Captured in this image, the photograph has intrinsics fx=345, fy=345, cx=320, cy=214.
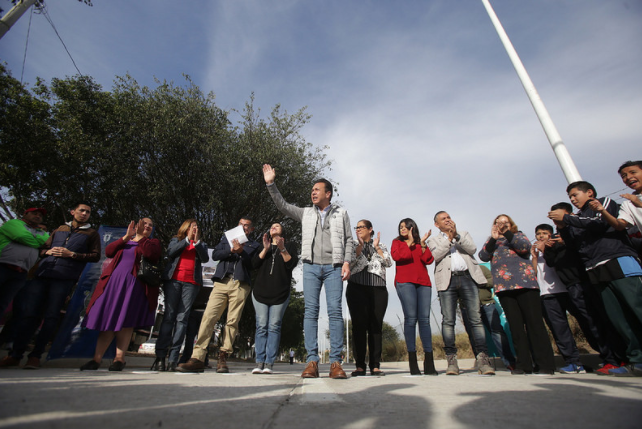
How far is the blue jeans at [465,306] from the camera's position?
4.45m

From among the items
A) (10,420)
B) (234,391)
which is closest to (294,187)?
(234,391)

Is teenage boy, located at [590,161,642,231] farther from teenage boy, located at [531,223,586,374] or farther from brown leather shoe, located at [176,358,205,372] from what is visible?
brown leather shoe, located at [176,358,205,372]

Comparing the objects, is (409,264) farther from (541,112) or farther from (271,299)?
(541,112)

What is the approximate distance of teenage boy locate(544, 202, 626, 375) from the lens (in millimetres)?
3711

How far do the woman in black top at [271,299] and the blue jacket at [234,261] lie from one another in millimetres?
331

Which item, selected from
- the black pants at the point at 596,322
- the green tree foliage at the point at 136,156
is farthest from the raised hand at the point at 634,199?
the green tree foliage at the point at 136,156

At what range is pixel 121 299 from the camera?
4.31m

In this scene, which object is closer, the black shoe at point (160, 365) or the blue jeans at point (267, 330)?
the blue jeans at point (267, 330)

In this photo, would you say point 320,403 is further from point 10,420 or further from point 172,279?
point 172,279

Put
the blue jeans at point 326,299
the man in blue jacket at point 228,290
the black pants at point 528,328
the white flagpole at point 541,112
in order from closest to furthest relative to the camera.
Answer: the blue jeans at point 326,299
the black pants at point 528,328
the man in blue jacket at point 228,290
the white flagpole at point 541,112

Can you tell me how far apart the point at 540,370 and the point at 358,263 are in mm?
2421

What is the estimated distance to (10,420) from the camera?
1141mm

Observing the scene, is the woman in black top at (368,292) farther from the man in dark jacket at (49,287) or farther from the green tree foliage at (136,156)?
the green tree foliage at (136,156)

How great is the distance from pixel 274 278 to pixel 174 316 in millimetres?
1455
